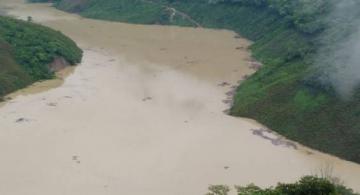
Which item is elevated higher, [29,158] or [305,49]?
[305,49]

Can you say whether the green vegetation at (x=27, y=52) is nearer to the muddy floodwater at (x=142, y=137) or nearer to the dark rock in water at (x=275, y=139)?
the muddy floodwater at (x=142, y=137)

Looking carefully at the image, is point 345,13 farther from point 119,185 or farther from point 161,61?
point 119,185

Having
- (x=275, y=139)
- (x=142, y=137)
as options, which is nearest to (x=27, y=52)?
(x=142, y=137)

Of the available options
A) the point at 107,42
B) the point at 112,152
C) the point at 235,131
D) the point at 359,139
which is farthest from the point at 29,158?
the point at 107,42

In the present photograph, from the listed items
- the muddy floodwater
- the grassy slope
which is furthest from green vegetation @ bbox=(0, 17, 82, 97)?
the grassy slope

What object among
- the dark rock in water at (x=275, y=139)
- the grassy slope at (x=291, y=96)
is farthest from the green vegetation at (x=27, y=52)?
the dark rock in water at (x=275, y=139)

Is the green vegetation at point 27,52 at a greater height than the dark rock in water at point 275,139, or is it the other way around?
the green vegetation at point 27,52
